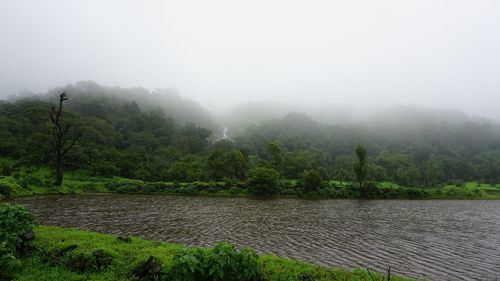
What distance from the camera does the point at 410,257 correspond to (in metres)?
19.5

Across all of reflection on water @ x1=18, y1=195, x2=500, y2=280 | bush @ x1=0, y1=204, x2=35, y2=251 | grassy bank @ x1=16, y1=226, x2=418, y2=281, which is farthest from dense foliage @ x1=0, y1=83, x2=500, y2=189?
grassy bank @ x1=16, y1=226, x2=418, y2=281


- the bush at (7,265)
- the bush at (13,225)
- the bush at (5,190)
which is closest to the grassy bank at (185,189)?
the bush at (5,190)

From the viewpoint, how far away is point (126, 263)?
1281cm

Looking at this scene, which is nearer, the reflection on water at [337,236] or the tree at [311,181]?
the reflection on water at [337,236]

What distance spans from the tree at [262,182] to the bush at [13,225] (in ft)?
176

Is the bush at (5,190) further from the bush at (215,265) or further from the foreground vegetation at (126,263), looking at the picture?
the bush at (215,265)

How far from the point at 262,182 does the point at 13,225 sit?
181 feet

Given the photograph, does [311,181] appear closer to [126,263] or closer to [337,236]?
[337,236]

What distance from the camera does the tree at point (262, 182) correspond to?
66.6 meters

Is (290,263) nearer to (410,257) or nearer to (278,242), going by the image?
(278,242)

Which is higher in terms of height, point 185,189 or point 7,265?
point 7,265

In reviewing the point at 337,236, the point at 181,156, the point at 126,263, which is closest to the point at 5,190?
the point at 126,263

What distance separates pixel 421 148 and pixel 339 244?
19082 cm

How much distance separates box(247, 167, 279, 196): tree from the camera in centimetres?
6662
